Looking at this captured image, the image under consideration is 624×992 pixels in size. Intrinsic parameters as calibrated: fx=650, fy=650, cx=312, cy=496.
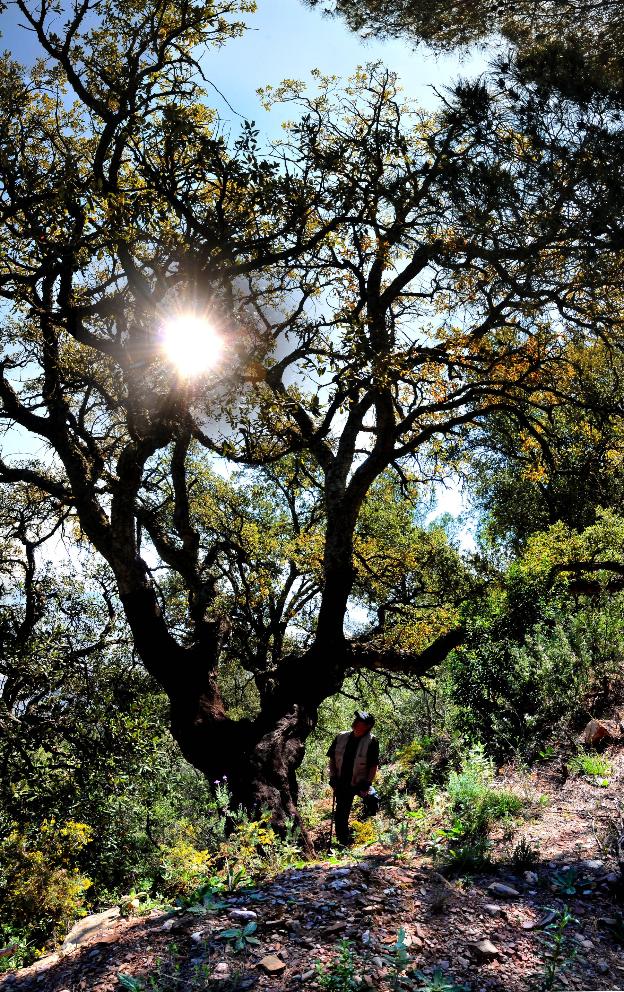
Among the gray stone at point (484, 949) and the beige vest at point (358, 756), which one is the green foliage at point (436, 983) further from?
the beige vest at point (358, 756)

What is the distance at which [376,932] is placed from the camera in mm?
3512

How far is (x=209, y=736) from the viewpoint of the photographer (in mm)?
7453

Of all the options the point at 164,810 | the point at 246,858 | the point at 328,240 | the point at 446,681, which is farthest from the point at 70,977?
the point at 164,810

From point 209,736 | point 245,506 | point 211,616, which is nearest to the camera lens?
point 209,736

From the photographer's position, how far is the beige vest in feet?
28.4

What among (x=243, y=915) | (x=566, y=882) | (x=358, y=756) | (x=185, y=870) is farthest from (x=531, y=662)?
(x=243, y=915)

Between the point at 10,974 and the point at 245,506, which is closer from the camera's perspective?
the point at 10,974

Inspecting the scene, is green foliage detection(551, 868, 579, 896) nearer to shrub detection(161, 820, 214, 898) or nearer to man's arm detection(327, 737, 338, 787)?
shrub detection(161, 820, 214, 898)

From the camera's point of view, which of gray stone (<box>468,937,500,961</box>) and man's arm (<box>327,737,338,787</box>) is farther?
man's arm (<box>327,737,338,787</box>)

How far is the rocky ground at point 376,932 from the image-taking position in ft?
10.5

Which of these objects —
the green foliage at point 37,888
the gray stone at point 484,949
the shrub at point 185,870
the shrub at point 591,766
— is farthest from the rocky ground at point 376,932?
the shrub at point 591,766

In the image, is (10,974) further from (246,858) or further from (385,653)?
(385,653)

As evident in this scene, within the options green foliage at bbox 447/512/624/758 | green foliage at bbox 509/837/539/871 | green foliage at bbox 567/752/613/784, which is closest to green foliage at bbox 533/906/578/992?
green foliage at bbox 509/837/539/871

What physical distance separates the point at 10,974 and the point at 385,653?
625cm
